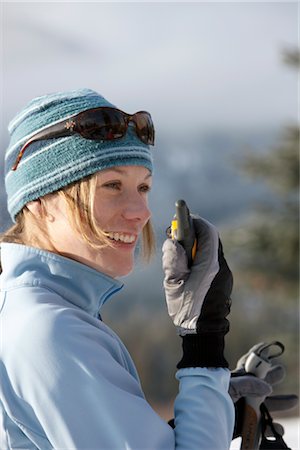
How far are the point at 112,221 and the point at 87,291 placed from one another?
0.14m

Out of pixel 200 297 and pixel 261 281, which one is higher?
pixel 261 281

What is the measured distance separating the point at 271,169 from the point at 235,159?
2.46ft

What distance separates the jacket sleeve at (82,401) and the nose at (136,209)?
25 cm

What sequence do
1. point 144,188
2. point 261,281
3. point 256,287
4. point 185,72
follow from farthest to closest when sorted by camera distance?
point 185,72, point 256,287, point 261,281, point 144,188

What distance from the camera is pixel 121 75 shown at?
837 inches

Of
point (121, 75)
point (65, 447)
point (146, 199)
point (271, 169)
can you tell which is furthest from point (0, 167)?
point (121, 75)

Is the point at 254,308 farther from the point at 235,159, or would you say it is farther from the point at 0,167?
the point at 0,167

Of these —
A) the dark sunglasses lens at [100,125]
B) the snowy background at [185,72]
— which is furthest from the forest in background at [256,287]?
the dark sunglasses lens at [100,125]

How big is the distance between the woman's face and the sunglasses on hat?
8cm

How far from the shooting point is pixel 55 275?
1493 mm

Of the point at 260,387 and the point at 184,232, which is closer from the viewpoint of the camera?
the point at 184,232

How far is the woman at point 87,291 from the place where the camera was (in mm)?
1322

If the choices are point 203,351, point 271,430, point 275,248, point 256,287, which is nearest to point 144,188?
point 203,351

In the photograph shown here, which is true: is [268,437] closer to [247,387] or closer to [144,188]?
[247,387]
